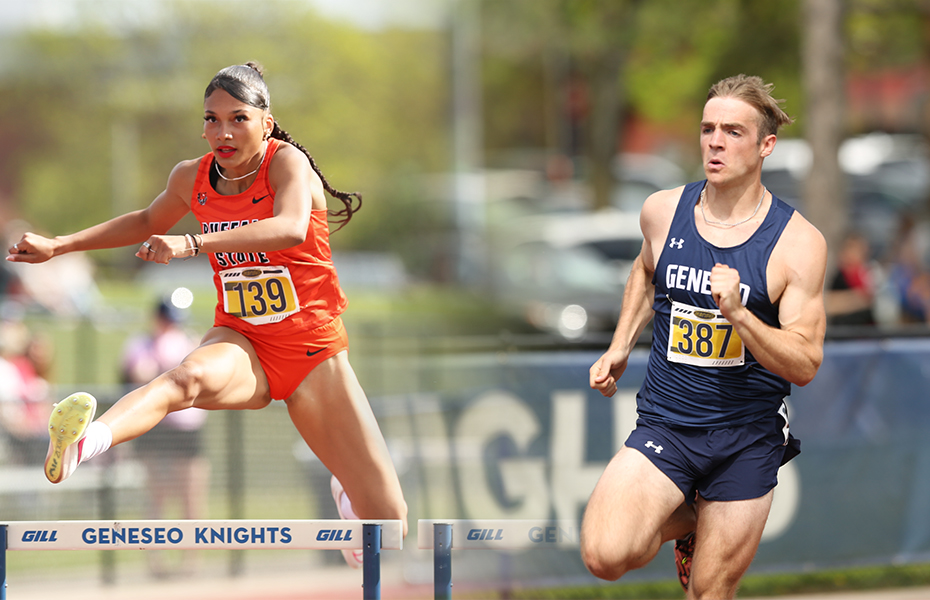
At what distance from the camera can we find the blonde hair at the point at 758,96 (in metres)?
3.96

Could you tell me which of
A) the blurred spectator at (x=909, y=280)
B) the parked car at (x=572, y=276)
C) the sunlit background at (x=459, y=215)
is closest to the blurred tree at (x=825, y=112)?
the sunlit background at (x=459, y=215)

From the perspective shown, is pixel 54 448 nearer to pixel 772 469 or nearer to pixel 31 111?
pixel 772 469

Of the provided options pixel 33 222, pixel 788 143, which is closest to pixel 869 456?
pixel 788 143

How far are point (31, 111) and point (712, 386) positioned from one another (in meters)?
31.1

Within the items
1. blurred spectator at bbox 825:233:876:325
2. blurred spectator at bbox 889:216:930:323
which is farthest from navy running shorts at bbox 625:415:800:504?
blurred spectator at bbox 889:216:930:323

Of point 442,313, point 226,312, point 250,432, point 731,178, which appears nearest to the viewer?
point 731,178

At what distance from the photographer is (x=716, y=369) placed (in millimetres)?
4078

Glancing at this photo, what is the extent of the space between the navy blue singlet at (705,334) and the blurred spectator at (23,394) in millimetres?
5400

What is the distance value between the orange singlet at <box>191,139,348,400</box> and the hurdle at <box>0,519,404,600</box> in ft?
1.93

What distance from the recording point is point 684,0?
630 inches

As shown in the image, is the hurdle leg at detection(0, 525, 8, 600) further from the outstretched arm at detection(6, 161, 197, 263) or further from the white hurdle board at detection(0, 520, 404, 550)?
the outstretched arm at detection(6, 161, 197, 263)

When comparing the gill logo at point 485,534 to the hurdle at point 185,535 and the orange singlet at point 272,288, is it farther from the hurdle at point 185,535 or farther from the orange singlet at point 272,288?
the orange singlet at point 272,288

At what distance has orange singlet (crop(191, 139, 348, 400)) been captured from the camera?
173 inches

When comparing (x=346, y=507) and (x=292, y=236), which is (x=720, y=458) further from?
(x=292, y=236)
